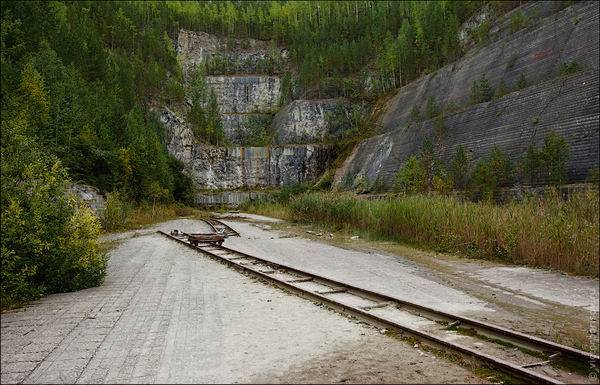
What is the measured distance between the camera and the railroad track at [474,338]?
13.9ft

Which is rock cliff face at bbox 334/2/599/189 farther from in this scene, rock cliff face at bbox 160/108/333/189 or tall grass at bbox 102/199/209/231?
tall grass at bbox 102/199/209/231

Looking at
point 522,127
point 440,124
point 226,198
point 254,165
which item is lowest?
point 226,198

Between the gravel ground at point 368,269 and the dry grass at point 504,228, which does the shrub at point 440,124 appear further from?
the gravel ground at point 368,269

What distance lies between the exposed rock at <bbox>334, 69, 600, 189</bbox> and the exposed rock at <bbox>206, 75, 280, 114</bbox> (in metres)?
42.8

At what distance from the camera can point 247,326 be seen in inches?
228

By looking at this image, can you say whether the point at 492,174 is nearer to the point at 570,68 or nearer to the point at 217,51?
the point at 570,68

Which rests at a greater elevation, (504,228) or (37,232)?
(37,232)

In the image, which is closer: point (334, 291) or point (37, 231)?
point (37, 231)

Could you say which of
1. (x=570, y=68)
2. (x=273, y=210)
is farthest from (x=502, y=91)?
(x=273, y=210)

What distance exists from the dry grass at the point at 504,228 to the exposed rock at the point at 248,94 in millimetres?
66720

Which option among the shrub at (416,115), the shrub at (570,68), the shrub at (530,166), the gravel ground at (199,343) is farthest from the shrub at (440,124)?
the gravel ground at (199,343)

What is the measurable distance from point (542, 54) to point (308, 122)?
130ft

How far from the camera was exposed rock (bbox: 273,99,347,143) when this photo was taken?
70438mm

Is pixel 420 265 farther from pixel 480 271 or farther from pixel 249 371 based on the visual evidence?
pixel 249 371
